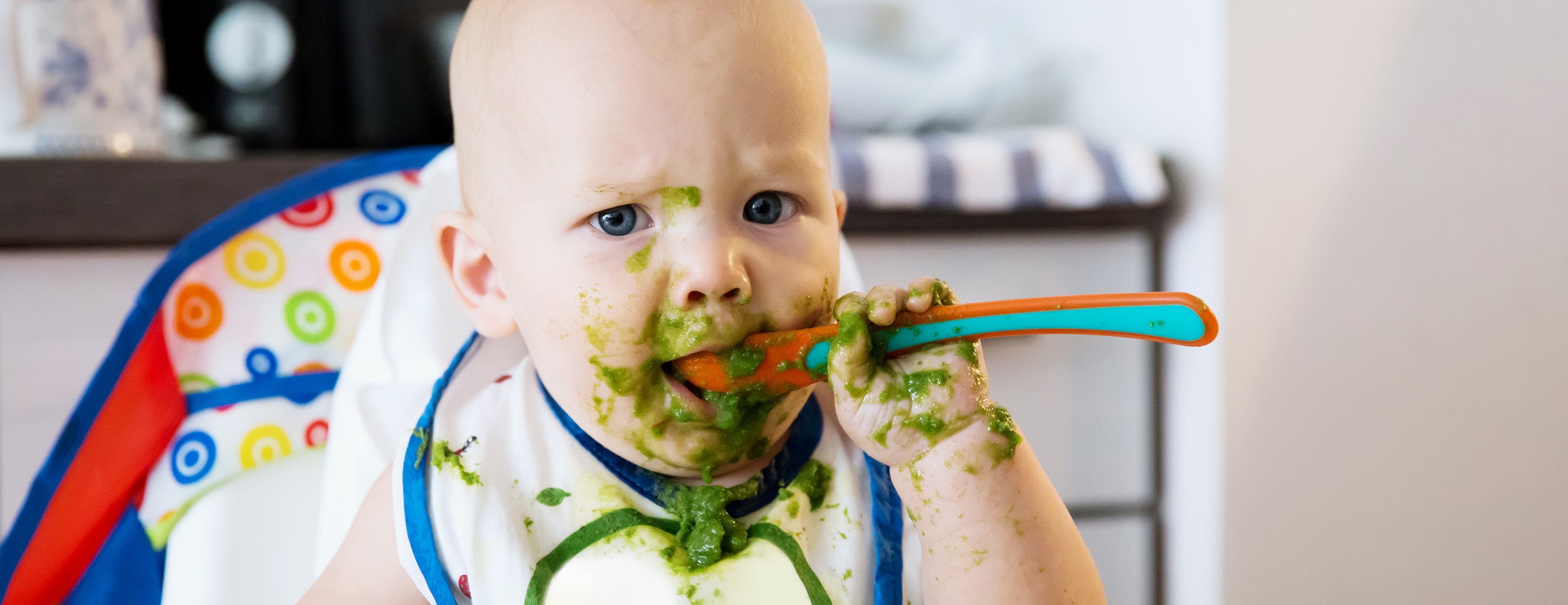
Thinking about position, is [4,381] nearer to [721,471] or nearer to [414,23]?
[414,23]

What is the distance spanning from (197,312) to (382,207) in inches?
6.4

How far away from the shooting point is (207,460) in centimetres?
78

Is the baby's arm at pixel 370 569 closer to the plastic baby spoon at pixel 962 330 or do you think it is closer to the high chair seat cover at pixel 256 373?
the high chair seat cover at pixel 256 373

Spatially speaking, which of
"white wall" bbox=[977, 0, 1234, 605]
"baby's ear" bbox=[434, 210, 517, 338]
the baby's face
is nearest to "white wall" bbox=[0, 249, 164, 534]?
"baby's ear" bbox=[434, 210, 517, 338]

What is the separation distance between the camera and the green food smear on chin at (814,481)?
64 centimetres

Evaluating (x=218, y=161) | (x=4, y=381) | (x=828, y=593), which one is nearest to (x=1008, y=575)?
(x=828, y=593)

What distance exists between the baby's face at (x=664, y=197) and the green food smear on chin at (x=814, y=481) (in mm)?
76

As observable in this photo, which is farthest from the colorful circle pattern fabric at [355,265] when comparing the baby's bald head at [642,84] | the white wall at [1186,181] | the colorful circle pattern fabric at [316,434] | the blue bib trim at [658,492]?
the white wall at [1186,181]

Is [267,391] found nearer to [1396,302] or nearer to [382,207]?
[382,207]

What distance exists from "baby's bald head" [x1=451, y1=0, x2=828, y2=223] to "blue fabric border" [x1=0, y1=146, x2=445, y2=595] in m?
0.33

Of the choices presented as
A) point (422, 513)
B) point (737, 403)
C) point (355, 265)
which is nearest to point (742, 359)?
point (737, 403)

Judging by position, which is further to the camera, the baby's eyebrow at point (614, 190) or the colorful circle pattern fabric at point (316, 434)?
the colorful circle pattern fabric at point (316, 434)

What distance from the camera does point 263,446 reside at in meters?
0.80

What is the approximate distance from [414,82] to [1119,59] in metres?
0.87
